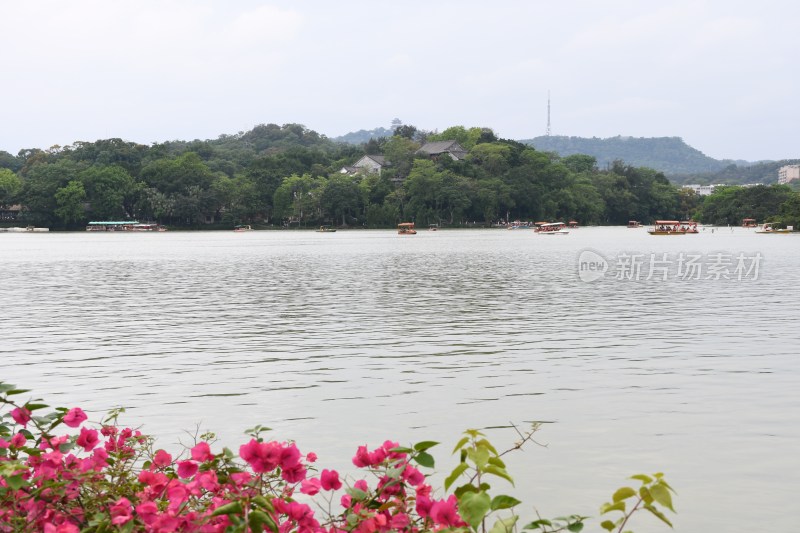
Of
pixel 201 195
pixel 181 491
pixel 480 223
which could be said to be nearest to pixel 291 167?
pixel 201 195

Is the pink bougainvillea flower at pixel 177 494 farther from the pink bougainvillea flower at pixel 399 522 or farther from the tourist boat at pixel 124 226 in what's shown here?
the tourist boat at pixel 124 226

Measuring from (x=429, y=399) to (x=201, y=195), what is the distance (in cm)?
12214

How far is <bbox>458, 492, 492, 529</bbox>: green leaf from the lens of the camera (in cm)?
345

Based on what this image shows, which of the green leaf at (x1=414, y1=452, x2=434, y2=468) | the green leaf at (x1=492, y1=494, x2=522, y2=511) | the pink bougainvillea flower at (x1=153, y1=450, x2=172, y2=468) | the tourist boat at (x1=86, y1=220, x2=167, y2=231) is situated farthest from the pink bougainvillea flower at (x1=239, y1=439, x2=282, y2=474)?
the tourist boat at (x1=86, y1=220, x2=167, y2=231)

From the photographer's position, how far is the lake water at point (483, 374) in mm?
8000

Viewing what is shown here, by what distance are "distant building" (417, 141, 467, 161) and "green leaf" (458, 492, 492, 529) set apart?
140 meters

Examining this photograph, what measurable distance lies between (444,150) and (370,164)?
14.4m

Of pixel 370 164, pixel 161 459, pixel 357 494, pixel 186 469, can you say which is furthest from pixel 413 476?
pixel 370 164

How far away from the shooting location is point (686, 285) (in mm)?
28984

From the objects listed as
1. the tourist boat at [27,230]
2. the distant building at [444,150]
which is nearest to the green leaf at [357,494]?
the tourist boat at [27,230]

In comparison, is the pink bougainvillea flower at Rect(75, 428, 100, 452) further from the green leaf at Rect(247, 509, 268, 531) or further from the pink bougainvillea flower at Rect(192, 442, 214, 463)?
the green leaf at Rect(247, 509, 268, 531)

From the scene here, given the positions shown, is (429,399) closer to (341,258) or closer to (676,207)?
(341,258)

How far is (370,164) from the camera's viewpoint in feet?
499

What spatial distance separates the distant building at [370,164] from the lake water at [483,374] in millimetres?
121420
